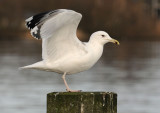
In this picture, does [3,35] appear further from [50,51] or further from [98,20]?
[50,51]

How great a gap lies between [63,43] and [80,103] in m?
1.91

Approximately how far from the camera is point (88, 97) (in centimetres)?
619

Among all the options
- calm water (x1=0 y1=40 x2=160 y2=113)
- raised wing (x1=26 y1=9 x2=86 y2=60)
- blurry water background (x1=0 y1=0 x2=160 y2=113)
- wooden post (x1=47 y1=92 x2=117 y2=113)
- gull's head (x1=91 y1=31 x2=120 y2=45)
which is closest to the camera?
wooden post (x1=47 y1=92 x2=117 y2=113)

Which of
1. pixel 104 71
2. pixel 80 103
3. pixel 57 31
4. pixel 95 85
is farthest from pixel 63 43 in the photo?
pixel 104 71

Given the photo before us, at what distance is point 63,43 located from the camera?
7953 mm

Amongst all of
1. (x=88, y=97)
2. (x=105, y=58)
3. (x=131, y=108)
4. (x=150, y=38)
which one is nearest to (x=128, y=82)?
(x=131, y=108)

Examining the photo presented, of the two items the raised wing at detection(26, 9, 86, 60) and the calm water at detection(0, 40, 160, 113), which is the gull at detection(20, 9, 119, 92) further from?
the calm water at detection(0, 40, 160, 113)

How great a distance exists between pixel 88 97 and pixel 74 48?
1792mm

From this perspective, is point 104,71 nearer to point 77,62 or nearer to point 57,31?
point 57,31

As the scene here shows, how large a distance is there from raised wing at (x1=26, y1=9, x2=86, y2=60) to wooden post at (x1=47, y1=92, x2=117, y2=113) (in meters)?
1.54

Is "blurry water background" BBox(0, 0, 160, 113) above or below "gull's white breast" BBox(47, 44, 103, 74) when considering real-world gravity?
above

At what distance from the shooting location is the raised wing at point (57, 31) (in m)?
7.57

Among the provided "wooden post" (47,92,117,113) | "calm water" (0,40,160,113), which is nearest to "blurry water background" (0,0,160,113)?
"calm water" (0,40,160,113)

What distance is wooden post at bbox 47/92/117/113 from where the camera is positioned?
615 centimetres
